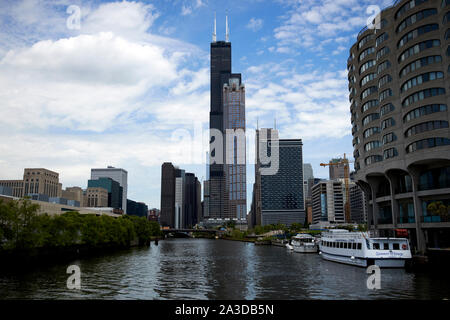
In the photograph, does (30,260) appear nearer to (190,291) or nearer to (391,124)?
(190,291)

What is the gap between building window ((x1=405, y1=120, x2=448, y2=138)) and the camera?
80.9 meters

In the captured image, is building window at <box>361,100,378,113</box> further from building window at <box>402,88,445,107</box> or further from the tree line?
the tree line

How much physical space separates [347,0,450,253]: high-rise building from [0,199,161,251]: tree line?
81.5m

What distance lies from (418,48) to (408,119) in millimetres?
16949

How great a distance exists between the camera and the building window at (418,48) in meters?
84.6

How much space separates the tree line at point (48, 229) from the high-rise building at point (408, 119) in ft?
267

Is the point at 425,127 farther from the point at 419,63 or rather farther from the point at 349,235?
the point at 349,235

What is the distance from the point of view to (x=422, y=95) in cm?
8538

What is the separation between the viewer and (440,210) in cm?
7675

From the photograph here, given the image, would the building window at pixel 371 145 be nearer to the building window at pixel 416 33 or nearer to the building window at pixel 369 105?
the building window at pixel 369 105

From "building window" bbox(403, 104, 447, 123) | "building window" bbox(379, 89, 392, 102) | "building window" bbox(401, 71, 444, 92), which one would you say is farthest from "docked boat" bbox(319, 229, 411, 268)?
"building window" bbox(379, 89, 392, 102)

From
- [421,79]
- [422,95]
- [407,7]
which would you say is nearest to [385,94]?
[421,79]

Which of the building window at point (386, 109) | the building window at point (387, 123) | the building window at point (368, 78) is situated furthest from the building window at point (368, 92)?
the building window at point (387, 123)

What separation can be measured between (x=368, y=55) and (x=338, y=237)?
55348mm
